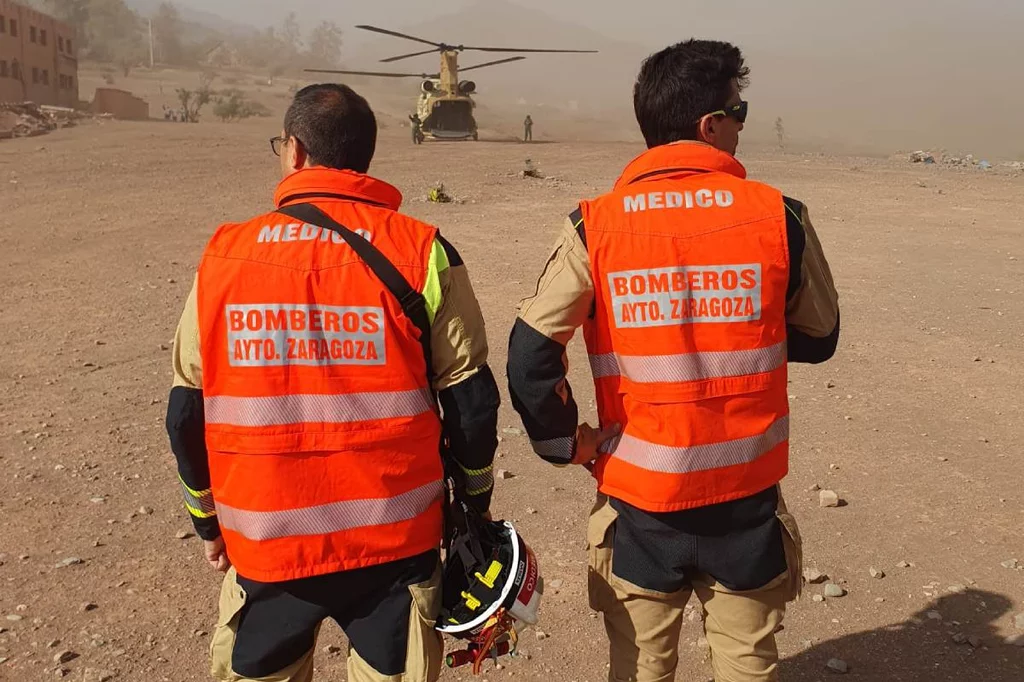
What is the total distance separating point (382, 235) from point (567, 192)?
40.9 feet

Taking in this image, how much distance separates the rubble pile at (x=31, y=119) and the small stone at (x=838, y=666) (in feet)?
82.6

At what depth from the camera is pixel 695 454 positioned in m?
2.06

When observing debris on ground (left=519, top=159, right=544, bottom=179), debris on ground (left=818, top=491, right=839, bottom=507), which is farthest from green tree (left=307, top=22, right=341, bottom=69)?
debris on ground (left=818, top=491, right=839, bottom=507)

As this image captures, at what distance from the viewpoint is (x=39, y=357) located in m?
6.54

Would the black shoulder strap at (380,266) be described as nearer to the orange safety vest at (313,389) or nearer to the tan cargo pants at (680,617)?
the orange safety vest at (313,389)

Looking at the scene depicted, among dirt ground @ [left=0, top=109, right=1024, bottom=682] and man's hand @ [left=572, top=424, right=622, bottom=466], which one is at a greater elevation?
man's hand @ [left=572, top=424, right=622, bottom=466]

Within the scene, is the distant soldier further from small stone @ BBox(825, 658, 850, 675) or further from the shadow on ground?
small stone @ BBox(825, 658, 850, 675)

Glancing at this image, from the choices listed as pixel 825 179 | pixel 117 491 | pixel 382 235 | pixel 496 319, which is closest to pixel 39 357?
pixel 117 491

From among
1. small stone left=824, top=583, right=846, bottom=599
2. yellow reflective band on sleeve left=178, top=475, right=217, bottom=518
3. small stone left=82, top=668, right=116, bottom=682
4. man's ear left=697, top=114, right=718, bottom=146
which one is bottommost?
small stone left=82, top=668, right=116, bottom=682

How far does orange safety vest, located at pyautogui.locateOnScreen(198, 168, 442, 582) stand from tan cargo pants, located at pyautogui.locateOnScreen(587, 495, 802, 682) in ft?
1.77

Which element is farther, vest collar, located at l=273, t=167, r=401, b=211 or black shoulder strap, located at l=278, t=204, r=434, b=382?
vest collar, located at l=273, t=167, r=401, b=211

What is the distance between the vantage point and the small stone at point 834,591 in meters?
3.67

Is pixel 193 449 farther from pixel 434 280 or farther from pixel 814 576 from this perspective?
pixel 814 576

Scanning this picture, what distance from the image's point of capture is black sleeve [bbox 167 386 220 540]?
6.63ft
